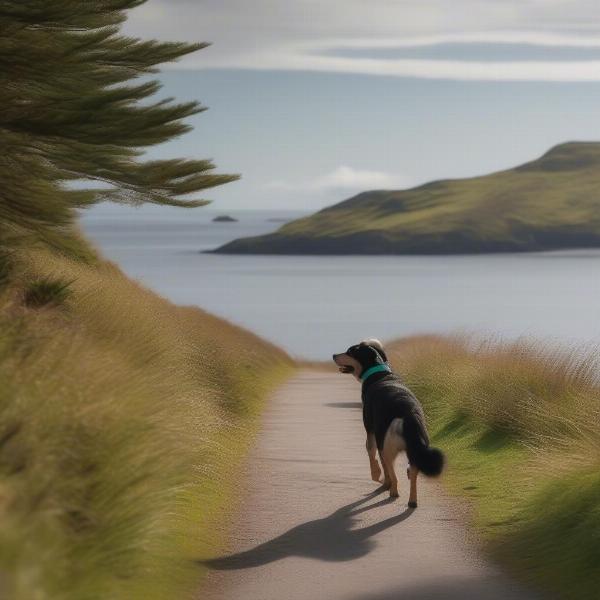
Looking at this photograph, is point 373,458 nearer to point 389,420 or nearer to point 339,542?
point 389,420

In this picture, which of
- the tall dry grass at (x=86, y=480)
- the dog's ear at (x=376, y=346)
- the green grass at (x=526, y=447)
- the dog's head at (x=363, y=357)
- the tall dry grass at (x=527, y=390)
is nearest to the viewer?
the tall dry grass at (x=86, y=480)

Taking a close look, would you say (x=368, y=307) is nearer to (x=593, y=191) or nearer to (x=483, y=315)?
(x=483, y=315)

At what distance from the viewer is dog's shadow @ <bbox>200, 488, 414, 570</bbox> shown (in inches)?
329

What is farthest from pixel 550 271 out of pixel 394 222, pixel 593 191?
pixel 593 191

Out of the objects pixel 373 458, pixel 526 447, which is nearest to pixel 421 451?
pixel 373 458

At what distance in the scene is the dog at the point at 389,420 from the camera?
31.5 feet

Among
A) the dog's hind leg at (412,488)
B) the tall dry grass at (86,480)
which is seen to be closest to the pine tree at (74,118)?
the tall dry grass at (86,480)

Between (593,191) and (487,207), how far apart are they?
2401 cm

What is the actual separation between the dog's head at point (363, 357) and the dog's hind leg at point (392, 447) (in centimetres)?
130

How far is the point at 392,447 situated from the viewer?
399 inches

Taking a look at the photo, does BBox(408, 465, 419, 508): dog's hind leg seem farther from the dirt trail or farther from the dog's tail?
the dog's tail

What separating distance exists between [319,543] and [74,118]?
6.72 metres

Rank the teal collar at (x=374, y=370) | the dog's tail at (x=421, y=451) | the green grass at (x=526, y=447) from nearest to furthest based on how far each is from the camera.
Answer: the green grass at (x=526, y=447), the dog's tail at (x=421, y=451), the teal collar at (x=374, y=370)

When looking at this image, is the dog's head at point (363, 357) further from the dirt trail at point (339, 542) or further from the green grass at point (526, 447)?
the green grass at point (526, 447)
